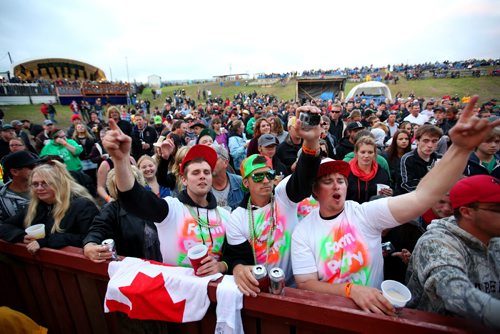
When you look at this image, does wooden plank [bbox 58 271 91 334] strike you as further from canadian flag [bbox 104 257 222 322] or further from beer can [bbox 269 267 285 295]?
beer can [bbox 269 267 285 295]

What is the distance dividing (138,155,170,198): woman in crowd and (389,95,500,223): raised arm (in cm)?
348

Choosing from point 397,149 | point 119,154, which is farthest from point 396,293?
point 397,149

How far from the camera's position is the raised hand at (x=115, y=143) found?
1.68 m

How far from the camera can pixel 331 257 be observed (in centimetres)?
182

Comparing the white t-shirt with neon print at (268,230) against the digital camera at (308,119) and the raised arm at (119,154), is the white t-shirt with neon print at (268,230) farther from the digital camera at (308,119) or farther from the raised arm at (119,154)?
the raised arm at (119,154)

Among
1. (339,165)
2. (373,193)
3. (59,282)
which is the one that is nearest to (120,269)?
(59,282)

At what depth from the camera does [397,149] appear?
4.82 metres

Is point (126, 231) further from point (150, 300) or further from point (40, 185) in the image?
point (40, 185)

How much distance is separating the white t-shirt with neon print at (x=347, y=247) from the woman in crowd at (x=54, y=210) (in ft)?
7.73

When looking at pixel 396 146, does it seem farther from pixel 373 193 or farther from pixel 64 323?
pixel 64 323

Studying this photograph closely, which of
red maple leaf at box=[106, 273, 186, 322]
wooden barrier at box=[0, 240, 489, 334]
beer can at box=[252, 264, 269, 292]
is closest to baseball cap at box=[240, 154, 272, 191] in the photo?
beer can at box=[252, 264, 269, 292]

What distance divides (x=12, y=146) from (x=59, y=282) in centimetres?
515

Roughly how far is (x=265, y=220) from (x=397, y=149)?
4036 mm

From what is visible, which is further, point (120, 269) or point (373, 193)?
point (373, 193)
